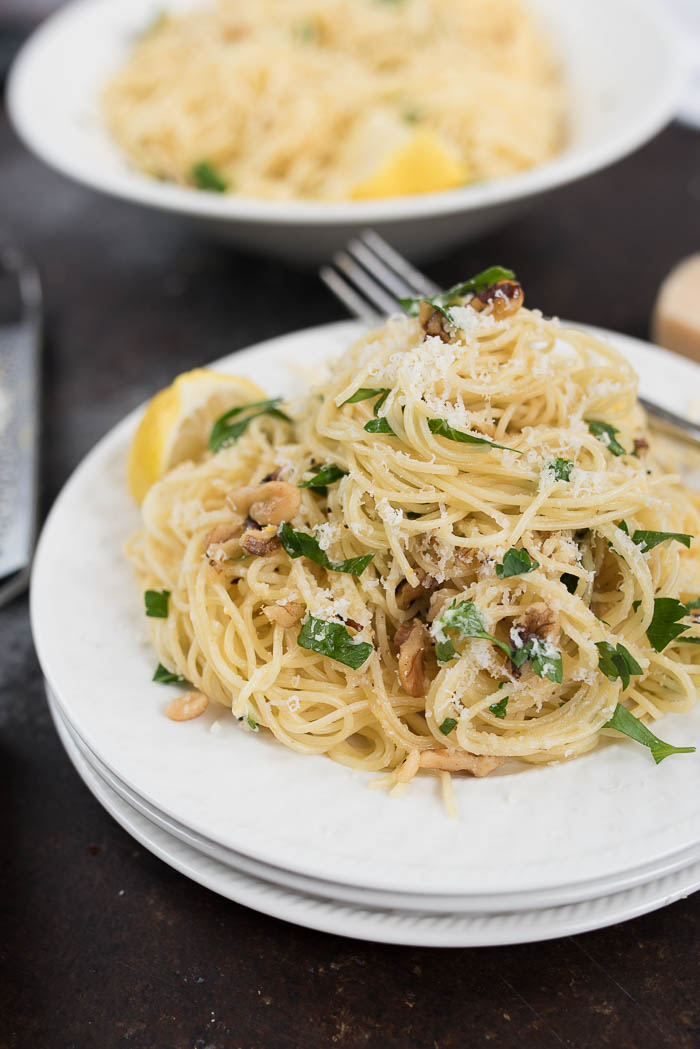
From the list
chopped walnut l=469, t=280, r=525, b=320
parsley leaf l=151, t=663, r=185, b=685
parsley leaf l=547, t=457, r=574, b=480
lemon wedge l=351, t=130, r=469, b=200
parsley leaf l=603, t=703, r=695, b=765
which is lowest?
parsley leaf l=151, t=663, r=185, b=685

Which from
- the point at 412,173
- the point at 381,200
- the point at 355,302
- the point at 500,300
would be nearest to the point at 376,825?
the point at 500,300

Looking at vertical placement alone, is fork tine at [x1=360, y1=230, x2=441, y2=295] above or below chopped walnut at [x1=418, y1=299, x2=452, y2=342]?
below

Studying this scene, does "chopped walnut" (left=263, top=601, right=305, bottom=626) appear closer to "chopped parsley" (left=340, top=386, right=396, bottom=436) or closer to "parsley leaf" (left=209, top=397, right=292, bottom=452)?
"chopped parsley" (left=340, top=386, right=396, bottom=436)

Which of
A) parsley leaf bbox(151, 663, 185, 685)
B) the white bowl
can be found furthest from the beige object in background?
parsley leaf bbox(151, 663, 185, 685)

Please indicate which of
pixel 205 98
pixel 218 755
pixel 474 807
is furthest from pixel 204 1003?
pixel 205 98

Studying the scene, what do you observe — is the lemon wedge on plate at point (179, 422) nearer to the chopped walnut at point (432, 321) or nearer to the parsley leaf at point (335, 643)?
the chopped walnut at point (432, 321)

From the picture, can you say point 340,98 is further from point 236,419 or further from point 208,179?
point 236,419

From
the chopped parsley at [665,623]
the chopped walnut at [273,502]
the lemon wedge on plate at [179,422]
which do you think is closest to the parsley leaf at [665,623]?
the chopped parsley at [665,623]
